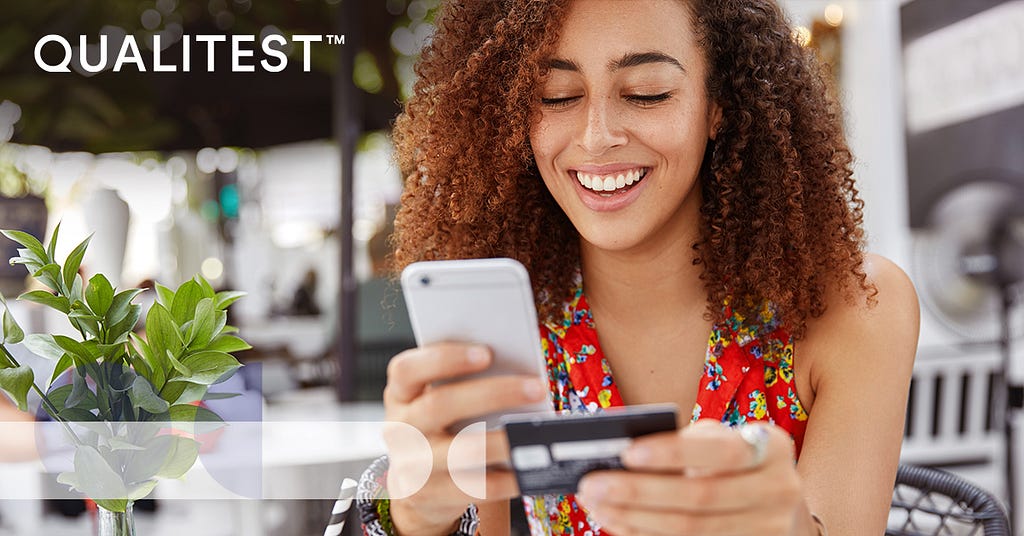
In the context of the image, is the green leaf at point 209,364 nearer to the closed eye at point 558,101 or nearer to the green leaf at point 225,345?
the green leaf at point 225,345

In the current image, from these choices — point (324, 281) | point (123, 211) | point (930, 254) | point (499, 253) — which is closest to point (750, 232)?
point (499, 253)

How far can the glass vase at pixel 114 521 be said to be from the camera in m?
1.03

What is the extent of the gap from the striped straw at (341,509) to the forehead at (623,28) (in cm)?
65

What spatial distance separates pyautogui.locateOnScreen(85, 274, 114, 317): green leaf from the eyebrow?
639 mm

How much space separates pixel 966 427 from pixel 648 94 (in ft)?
8.06

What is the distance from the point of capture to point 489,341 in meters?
0.86

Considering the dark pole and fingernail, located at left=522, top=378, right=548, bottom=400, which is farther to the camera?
the dark pole


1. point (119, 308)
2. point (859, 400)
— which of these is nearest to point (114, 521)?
point (119, 308)

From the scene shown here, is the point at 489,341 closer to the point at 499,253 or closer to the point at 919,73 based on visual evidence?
the point at 499,253

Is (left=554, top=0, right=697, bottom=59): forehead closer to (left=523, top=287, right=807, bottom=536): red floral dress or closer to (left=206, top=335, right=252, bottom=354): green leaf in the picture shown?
(left=523, top=287, right=807, bottom=536): red floral dress

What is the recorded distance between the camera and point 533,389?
82 cm

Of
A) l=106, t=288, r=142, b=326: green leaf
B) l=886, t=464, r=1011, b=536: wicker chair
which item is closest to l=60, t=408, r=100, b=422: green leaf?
l=106, t=288, r=142, b=326: green leaf

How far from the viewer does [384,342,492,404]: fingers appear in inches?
32.5

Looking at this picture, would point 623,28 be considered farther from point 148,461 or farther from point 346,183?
point 346,183
